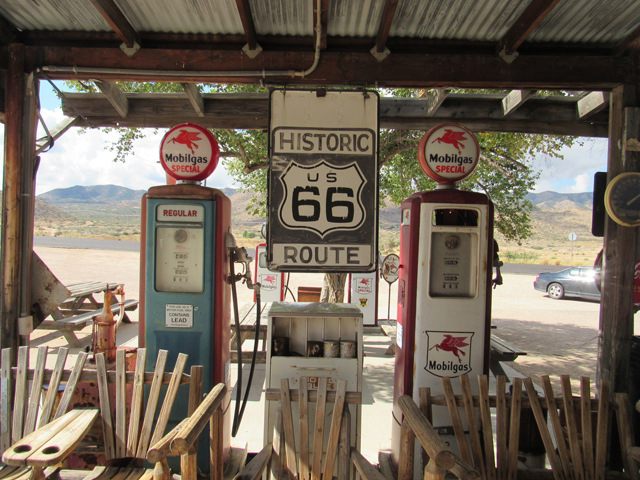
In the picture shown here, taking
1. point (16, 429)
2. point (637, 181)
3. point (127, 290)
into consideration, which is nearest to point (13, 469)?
point (16, 429)

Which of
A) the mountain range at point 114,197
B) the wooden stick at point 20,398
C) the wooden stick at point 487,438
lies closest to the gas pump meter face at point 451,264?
the wooden stick at point 487,438

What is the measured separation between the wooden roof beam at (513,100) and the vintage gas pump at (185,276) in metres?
2.55

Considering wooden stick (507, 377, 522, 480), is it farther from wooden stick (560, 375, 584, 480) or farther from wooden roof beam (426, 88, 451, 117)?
wooden roof beam (426, 88, 451, 117)

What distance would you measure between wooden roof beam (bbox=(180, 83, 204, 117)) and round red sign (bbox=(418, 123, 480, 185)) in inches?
78.0

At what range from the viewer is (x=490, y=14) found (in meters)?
2.62

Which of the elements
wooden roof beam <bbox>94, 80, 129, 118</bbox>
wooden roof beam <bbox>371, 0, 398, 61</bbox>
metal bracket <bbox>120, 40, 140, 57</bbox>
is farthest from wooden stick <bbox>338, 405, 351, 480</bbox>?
wooden roof beam <bbox>94, 80, 129, 118</bbox>

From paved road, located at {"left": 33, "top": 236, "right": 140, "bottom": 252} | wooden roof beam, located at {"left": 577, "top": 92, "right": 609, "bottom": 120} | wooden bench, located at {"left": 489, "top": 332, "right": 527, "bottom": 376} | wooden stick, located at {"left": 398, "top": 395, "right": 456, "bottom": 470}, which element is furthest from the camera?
paved road, located at {"left": 33, "top": 236, "right": 140, "bottom": 252}

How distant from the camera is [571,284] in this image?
1219 cm

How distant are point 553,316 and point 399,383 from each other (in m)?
7.99

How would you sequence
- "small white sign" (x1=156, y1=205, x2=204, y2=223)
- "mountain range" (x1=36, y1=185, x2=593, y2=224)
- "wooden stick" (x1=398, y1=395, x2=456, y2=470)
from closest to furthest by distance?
"wooden stick" (x1=398, y1=395, x2=456, y2=470) → "small white sign" (x1=156, y1=205, x2=204, y2=223) → "mountain range" (x1=36, y1=185, x2=593, y2=224)

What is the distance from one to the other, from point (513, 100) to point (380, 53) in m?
1.55

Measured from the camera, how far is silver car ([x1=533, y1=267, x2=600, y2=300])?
11898mm

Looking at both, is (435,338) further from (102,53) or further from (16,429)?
(102,53)

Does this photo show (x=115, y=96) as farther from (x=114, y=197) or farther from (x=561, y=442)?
(x=114, y=197)
